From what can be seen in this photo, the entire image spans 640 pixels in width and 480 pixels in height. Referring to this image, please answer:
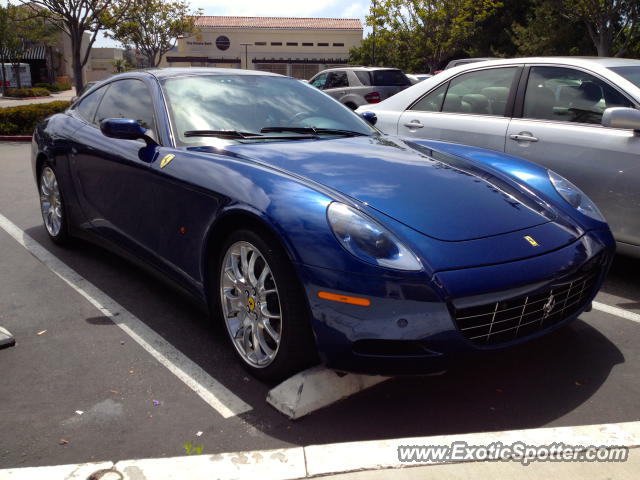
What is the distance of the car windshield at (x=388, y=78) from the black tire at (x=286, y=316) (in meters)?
11.8

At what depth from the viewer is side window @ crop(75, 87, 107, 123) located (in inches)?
180

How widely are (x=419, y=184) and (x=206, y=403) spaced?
1.38 m

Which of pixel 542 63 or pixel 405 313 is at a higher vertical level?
pixel 542 63

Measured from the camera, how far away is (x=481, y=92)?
16.8 ft

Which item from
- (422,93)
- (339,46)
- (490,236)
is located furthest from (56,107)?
(339,46)

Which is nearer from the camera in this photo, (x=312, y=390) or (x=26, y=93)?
(x=312, y=390)

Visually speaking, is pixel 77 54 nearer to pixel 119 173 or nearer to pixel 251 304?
pixel 119 173

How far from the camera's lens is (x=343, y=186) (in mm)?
2840

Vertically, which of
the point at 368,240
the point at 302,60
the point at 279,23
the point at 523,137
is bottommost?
the point at 368,240

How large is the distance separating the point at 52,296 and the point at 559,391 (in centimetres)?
308

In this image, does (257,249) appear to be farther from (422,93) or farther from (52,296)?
(422,93)

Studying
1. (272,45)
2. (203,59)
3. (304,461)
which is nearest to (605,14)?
(304,461)

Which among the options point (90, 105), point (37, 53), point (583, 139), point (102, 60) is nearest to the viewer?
point (583, 139)

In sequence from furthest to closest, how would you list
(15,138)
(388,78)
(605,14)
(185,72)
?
1. (605,14)
2. (388,78)
3. (15,138)
4. (185,72)
